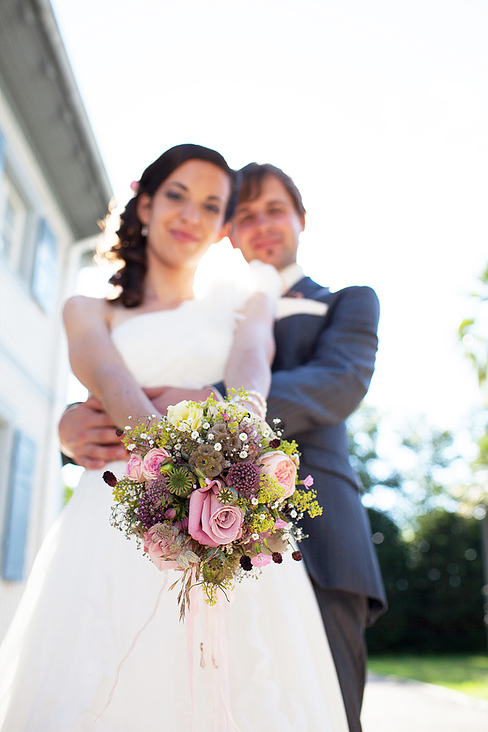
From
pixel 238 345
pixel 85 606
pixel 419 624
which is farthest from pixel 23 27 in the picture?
pixel 419 624

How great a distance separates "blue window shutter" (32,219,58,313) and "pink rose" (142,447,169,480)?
7613 millimetres

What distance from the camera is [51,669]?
1821 millimetres

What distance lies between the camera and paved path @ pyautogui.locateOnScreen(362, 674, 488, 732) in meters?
8.44

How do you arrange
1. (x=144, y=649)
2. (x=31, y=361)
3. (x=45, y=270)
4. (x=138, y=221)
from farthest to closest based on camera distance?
1. (x=45, y=270)
2. (x=31, y=361)
3. (x=138, y=221)
4. (x=144, y=649)

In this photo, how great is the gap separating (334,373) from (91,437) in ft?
2.88

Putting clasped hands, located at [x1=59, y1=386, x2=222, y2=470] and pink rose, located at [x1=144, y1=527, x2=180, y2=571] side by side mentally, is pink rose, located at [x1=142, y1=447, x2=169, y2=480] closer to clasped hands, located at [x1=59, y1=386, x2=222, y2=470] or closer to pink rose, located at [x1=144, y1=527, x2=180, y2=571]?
pink rose, located at [x1=144, y1=527, x2=180, y2=571]

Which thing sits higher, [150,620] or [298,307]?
[298,307]

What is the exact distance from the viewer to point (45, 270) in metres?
9.15

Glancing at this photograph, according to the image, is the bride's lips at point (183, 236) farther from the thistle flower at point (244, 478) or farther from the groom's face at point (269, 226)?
the thistle flower at point (244, 478)

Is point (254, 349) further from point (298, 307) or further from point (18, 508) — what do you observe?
point (18, 508)

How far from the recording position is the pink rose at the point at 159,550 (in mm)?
1479

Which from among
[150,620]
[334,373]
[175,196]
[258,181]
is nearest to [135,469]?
[150,620]

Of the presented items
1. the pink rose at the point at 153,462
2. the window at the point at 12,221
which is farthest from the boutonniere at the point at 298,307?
the window at the point at 12,221

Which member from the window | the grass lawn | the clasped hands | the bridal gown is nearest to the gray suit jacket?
the bridal gown
